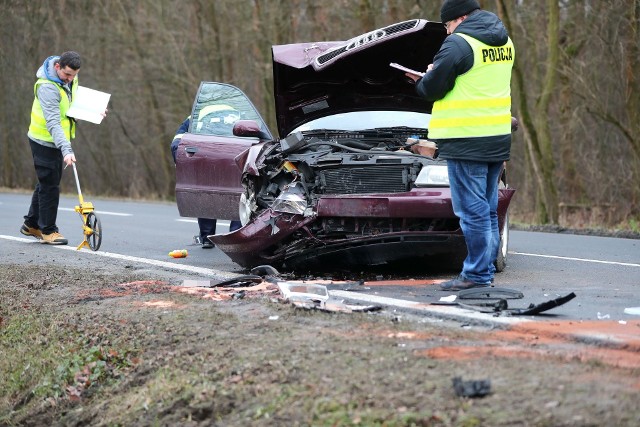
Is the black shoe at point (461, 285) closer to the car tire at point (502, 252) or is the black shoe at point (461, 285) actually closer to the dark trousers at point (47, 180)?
the car tire at point (502, 252)

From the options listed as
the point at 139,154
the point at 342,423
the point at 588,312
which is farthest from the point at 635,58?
the point at 139,154

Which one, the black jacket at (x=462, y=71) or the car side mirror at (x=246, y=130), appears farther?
the car side mirror at (x=246, y=130)

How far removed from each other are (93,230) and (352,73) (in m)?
3.49

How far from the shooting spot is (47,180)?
1095cm

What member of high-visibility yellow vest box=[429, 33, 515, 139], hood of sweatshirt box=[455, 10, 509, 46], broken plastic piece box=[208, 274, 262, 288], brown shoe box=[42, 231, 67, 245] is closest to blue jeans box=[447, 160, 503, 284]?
high-visibility yellow vest box=[429, 33, 515, 139]

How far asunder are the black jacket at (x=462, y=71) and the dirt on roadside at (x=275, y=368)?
5.27ft

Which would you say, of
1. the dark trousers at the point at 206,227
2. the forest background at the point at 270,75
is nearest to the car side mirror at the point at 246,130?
the dark trousers at the point at 206,227

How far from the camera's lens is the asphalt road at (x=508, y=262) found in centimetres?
651

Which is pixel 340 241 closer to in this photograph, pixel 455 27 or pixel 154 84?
pixel 455 27

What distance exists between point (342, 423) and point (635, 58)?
644 inches

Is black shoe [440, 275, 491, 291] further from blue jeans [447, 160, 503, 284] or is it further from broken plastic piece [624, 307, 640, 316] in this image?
broken plastic piece [624, 307, 640, 316]

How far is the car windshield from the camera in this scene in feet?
29.5

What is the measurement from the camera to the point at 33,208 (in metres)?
11.5

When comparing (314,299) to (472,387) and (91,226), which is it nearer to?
(472,387)
